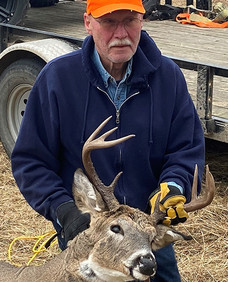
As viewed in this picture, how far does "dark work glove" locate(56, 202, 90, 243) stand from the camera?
3441 millimetres

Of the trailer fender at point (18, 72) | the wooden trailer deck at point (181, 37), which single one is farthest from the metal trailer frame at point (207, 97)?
the trailer fender at point (18, 72)

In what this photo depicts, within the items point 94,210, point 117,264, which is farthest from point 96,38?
point 117,264

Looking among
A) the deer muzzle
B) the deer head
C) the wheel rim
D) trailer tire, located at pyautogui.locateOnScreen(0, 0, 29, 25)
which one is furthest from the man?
trailer tire, located at pyautogui.locateOnScreen(0, 0, 29, 25)

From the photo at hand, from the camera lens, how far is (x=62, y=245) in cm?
404

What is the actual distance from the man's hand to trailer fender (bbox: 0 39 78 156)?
10.4 ft

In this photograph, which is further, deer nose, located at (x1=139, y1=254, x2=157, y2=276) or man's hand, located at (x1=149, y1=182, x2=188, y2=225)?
man's hand, located at (x1=149, y1=182, x2=188, y2=225)

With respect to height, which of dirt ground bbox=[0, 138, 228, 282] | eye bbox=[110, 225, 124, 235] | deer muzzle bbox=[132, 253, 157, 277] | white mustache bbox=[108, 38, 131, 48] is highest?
white mustache bbox=[108, 38, 131, 48]

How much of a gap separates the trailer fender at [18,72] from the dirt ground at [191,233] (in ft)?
2.19

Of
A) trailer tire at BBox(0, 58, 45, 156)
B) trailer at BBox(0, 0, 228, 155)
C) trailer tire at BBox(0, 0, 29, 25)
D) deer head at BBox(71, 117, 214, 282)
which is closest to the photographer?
deer head at BBox(71, 117, 214, 282)

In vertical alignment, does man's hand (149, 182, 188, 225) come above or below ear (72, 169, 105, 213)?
below

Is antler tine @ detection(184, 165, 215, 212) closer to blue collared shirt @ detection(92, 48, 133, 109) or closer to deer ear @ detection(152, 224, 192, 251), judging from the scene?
deer ear @ detection(152, 224, 192, 251)

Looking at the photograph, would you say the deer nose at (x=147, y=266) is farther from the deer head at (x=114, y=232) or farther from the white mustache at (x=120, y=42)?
the white mustache at (x=120, y=42)

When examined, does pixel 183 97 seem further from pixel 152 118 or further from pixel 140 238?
pixel 140 238

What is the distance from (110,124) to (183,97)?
1.47 feet
